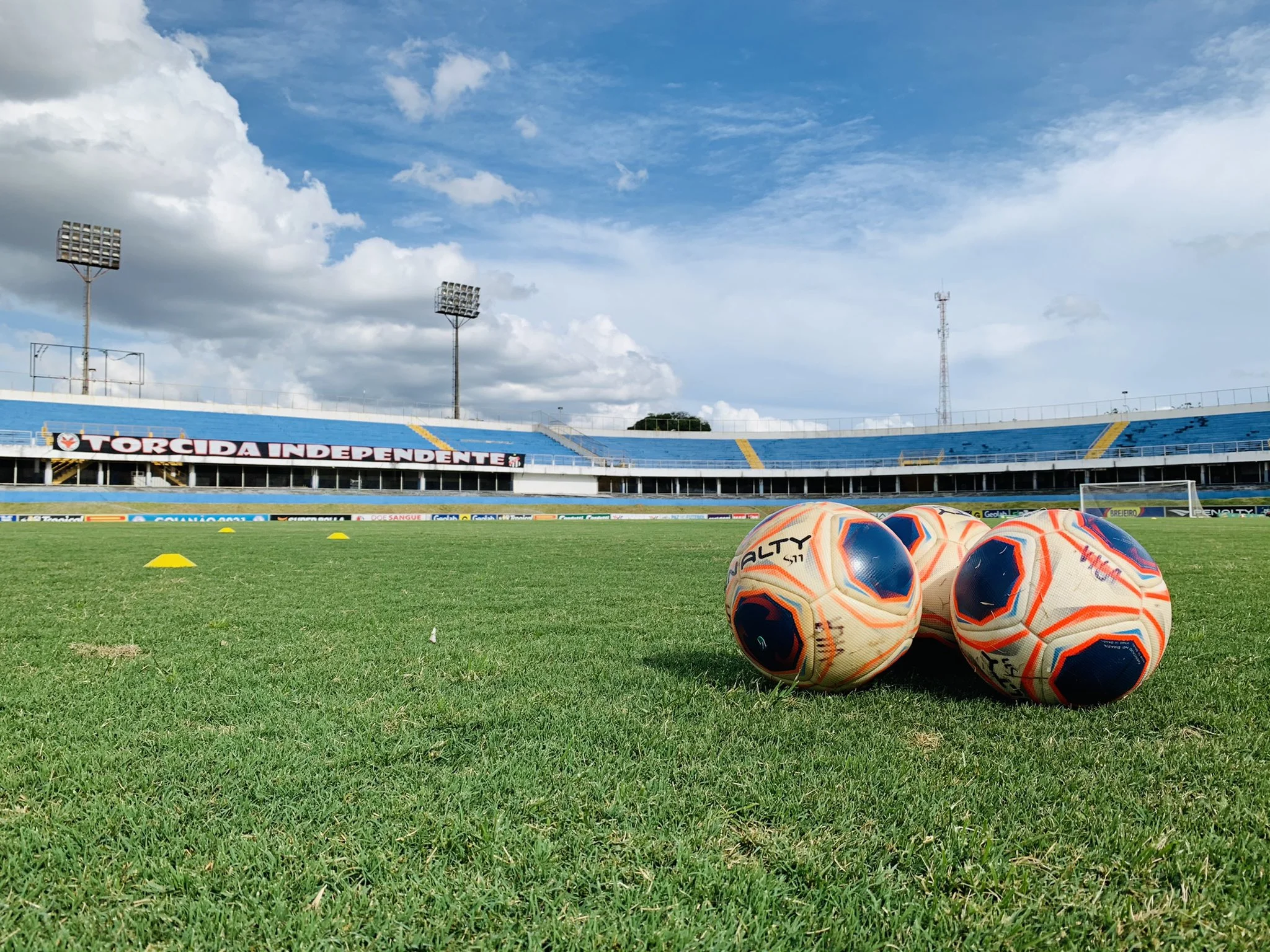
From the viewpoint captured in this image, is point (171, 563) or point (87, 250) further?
point (87, 250)

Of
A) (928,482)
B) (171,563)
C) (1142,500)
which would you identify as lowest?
(171,563)

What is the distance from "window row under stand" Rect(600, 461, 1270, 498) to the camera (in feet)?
193

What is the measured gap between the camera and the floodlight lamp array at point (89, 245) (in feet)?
177

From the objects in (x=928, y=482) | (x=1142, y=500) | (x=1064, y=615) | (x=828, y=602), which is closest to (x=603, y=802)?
(x=828, y=602)

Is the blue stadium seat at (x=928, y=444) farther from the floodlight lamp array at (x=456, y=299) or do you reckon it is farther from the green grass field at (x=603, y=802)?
the green grass field at (x=603, y=802)

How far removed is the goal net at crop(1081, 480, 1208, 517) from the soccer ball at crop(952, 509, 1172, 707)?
44189mm

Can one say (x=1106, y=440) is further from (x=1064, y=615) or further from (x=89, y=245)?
(x=89, y=245)

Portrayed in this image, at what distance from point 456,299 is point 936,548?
68.7 meters

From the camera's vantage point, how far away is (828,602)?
4523mm

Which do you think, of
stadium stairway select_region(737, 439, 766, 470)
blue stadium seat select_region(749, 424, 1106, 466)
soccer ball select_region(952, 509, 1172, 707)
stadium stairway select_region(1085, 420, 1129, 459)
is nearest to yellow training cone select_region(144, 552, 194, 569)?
soccer ball select_region(952, 509, 1172, 707)

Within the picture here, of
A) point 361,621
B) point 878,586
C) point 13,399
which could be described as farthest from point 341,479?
point 878,586

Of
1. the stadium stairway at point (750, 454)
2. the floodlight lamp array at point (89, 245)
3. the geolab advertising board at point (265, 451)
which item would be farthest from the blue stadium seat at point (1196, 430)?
the floodlight lamp array at point (89, 245)

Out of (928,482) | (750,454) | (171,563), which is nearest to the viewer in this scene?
(171,563)

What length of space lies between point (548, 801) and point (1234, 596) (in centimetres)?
934
